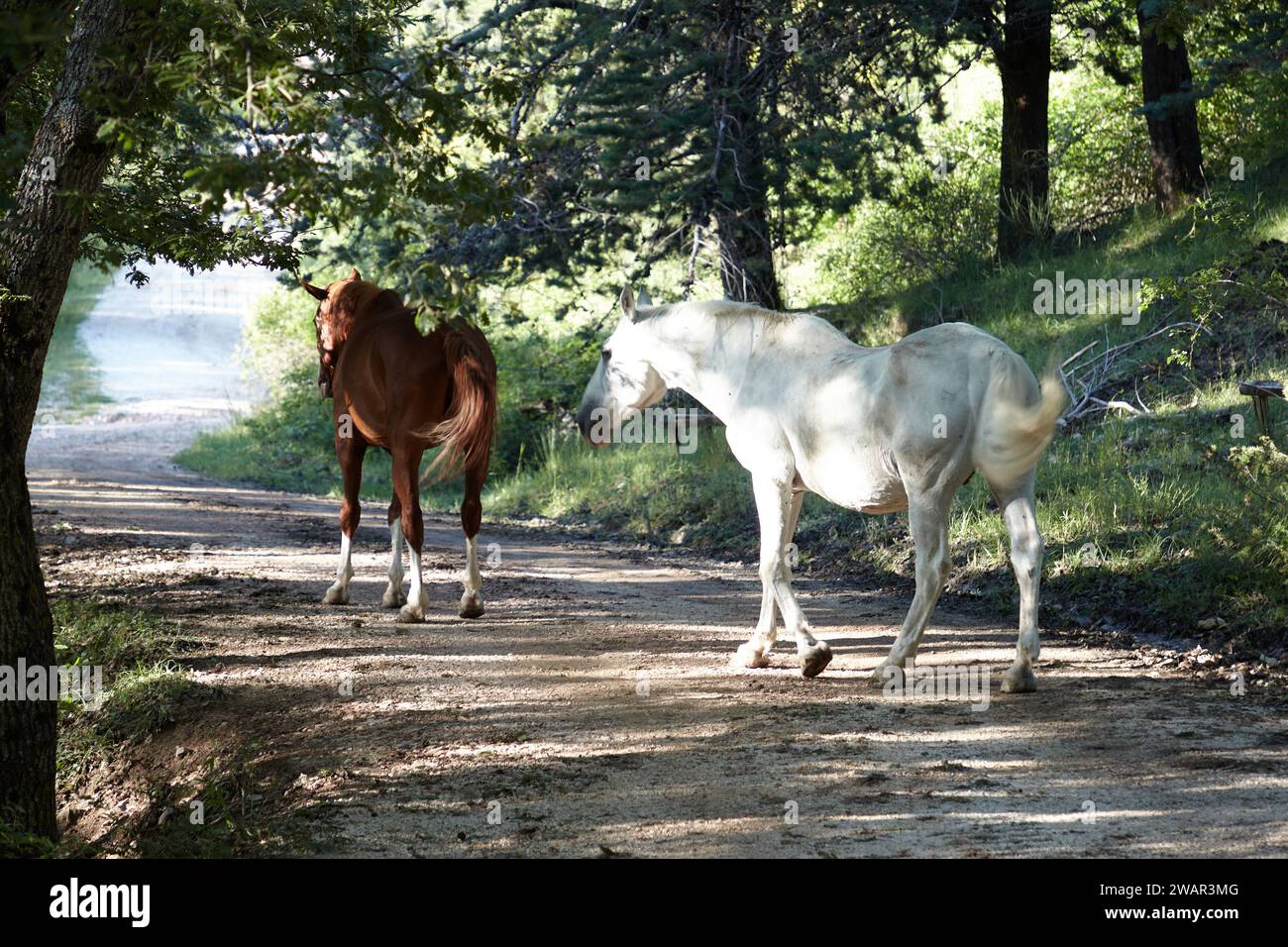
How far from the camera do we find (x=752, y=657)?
7.88m

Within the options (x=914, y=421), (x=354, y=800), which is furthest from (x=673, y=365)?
(x=354, y=800)

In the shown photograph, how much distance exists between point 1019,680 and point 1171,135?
40.7 feet

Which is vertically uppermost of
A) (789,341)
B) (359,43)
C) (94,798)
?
(359,43)

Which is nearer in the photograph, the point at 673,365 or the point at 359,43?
the point at 359,43

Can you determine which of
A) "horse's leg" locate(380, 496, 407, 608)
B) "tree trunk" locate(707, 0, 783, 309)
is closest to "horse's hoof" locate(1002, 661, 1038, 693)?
"horse's leg" locate(380, 496, 407, 608)

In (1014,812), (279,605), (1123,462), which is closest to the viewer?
(1014,812)

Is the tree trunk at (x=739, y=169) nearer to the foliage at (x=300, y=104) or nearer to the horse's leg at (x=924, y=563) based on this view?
the foliage at (x=300, y=104)

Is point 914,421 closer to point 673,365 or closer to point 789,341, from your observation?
point 789,341

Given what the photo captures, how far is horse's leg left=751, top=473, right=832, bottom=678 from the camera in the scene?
7.48 m

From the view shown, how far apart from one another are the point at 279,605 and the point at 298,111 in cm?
601

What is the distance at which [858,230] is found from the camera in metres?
22.7

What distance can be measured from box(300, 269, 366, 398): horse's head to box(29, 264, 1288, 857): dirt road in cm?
195

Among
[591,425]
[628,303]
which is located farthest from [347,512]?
[628,303]

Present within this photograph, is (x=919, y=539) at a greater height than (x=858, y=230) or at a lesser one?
lesser
